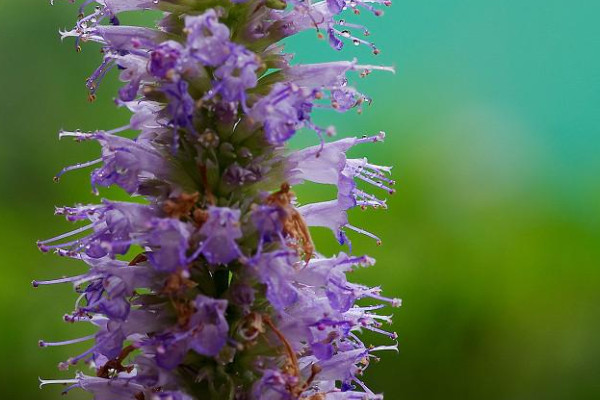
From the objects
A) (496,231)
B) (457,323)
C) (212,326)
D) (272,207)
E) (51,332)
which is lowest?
(51,332)

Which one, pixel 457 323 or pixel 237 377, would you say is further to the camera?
pixel 457 323

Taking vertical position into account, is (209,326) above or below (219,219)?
below

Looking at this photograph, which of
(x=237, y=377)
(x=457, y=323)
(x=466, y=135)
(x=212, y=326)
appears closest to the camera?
(x=212, y=326)

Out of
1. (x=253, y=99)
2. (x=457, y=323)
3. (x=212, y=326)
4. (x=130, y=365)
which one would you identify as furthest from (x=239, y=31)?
(x=457, y=323)

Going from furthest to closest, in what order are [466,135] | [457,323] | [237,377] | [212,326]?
[466,135] → [457,323] → [237,377] → [212,326]

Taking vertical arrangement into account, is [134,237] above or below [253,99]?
below

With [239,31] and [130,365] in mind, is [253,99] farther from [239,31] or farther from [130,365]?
[130,365]
